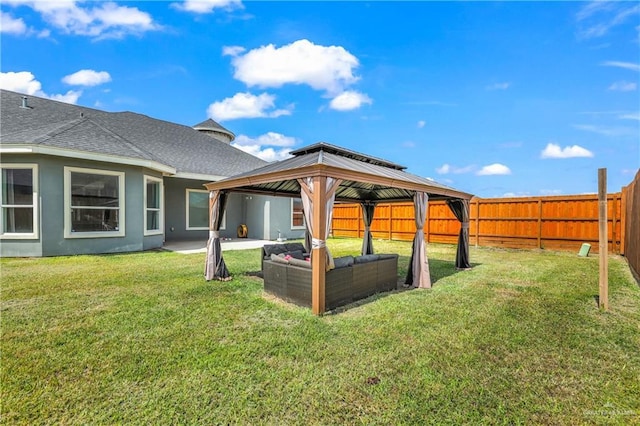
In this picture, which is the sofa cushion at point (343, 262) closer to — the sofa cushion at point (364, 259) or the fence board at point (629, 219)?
the sofa cushion at point (364, 259)

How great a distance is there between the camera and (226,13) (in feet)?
25.8

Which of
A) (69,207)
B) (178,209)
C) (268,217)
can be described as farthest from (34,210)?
(268,217)

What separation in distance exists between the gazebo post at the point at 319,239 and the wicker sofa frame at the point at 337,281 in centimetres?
20

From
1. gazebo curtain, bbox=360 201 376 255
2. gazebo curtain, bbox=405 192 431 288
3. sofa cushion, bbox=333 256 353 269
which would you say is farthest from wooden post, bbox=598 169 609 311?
gazebo curtain, bbox=360 201 376 255

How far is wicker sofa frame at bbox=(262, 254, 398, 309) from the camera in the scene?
15.8 feet

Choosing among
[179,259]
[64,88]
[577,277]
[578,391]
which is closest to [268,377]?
[578,391]

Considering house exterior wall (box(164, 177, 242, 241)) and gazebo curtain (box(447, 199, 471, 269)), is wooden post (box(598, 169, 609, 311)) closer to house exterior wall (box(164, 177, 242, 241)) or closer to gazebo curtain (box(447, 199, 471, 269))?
gazebo curtain (box(447, 199, 471, 269))

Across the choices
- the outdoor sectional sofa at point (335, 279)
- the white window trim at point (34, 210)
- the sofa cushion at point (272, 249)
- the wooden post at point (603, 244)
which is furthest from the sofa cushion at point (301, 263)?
the white window trim at point (34, 210)

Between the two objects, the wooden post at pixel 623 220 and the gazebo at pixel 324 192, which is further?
the wooden post at pixel 623 220

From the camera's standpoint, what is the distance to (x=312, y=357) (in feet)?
10.3

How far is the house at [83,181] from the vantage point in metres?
8.46

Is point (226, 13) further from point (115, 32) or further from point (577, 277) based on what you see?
point (577, 277)

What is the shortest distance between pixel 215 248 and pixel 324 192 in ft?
11.3

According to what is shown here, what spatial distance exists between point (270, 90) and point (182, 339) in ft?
43.8
